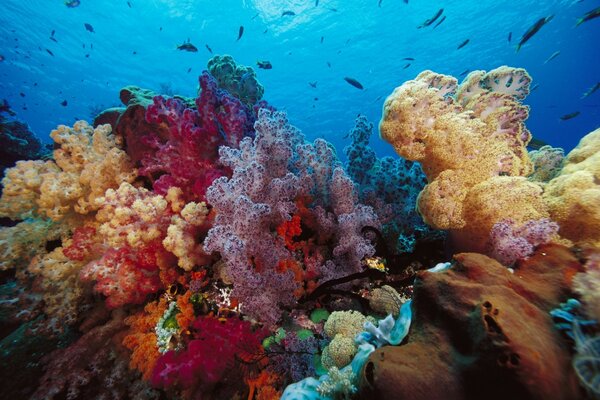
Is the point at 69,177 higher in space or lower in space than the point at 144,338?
higher

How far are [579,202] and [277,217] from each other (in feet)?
9.78

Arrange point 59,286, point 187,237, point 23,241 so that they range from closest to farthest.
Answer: point 187,237 → point 59,286 → point 23,241

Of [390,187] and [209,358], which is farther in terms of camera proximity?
[390,187]

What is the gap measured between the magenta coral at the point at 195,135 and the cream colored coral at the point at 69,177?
0.61 m

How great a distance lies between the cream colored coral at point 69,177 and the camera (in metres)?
3.76

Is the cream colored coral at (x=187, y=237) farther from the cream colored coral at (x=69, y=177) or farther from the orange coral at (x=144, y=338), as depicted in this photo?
the cream colored coral at (x=69, y=177)

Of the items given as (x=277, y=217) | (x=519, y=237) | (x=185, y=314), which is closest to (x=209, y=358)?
(x=185, y=314)

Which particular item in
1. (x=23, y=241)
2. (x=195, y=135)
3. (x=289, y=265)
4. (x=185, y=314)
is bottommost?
(x=185, y=314)

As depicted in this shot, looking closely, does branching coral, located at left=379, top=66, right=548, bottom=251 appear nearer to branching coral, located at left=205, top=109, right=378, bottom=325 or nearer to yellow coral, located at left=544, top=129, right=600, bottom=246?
yellow coral, located at left=544, top=129, right=600, bottom=246

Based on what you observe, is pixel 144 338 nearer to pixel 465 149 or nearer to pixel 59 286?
pixel 59 286

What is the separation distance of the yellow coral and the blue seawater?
3074 centimetres

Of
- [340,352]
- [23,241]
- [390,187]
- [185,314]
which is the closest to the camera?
[340,352]

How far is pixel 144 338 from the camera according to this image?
125 inches

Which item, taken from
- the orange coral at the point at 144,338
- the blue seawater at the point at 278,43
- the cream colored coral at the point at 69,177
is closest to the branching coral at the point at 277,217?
the orange coral at the point at 144,338
